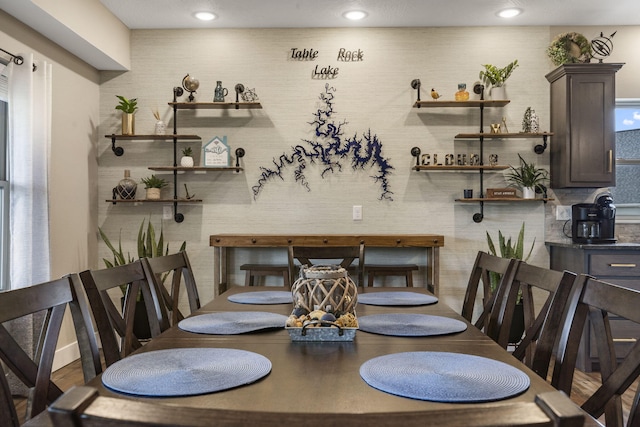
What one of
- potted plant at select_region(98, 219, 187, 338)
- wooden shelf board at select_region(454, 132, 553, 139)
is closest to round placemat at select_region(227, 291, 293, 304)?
potted plant at select_region(98, 219, 187, 338)

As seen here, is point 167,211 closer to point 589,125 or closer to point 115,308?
point 115,308

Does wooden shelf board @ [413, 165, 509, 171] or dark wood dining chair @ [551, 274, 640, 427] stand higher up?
wooden shelf board @ [413, 165, 509, 171]

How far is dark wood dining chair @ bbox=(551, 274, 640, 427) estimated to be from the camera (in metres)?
1.19

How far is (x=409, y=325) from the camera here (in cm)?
171

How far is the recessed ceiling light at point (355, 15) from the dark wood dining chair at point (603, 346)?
2.97m

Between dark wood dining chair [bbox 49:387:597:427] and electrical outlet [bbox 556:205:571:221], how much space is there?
3.96 metres

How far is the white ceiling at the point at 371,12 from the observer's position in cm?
373

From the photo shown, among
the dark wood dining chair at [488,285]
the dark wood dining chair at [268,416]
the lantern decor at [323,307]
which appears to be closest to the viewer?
the dark wood dining chair at [268,416]

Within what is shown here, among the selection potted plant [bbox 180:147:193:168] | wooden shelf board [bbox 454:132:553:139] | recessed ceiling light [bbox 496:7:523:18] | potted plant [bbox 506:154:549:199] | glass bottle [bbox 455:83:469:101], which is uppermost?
recessed ceiling light [bbox 496:7:523:18]

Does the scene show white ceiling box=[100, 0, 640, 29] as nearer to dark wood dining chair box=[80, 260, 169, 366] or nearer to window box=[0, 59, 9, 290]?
window box=[0, 59, 9, 290]

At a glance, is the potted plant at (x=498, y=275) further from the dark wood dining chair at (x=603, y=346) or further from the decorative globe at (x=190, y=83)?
the decorative globe at (x=190, y=83)

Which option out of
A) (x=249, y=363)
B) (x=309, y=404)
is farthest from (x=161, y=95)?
(x=309, y=404)

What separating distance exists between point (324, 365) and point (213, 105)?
10.5 ft

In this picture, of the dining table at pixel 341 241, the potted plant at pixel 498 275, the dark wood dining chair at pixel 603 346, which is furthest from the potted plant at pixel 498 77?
the dark wood dining chair at pixel 603 346
